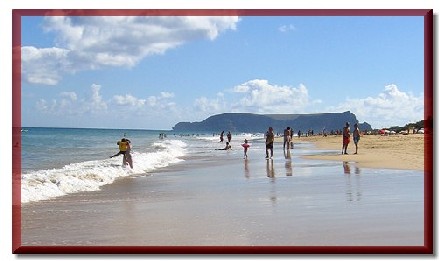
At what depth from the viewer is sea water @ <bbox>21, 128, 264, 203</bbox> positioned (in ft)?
19.3

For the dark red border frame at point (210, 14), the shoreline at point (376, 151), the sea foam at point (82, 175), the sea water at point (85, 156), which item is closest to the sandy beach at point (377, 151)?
the shoreline at point (376, 151)

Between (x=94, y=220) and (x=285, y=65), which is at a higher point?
(x=285, y=65)

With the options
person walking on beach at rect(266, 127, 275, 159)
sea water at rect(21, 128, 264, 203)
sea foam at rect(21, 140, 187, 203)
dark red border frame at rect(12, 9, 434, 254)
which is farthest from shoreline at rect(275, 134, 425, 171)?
sea foam at rect(21, 140, 187, 203)

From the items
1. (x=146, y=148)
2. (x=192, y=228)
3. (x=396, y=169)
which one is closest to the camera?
(x=192, y=228)

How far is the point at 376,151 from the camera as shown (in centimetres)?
1052

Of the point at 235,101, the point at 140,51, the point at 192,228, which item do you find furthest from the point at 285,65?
the point at 192,228

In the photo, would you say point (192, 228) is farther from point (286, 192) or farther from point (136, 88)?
point (286, 192)

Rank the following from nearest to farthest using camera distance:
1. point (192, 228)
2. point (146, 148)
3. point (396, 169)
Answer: point (192, 228), point (396, 169), point (146, 148)

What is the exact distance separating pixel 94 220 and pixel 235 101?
5.89ft

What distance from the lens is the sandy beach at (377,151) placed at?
7.14 metres

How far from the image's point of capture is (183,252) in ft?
14.6

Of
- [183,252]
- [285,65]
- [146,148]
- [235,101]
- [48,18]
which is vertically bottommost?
[183,252]

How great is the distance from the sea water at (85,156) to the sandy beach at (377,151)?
1.48 metres

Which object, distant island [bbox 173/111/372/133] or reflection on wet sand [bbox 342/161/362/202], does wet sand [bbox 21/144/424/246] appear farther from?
distant island [bbox 173/111/372/133]
